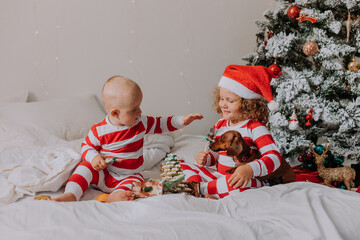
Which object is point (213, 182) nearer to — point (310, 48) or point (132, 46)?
point (310, 48)

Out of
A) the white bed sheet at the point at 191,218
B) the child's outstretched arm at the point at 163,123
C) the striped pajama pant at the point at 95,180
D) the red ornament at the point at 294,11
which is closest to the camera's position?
the white bed sheet at the point at 191,218

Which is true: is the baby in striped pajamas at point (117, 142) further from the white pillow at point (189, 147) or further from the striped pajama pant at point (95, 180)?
the white pillow at point (189, 147)

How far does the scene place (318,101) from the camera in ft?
5.96

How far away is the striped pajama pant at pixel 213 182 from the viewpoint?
1184mm

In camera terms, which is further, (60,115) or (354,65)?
(60,115)

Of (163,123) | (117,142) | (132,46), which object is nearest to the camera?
(117,142)

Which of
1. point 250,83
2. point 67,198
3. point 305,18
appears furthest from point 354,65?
point 67,198

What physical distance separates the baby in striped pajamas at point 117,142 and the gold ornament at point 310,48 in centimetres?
87

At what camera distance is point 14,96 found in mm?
1996

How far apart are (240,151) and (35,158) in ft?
3.02

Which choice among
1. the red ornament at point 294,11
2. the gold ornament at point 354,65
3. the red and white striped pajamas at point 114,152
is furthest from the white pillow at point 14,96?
the gold ornament at point 354,65

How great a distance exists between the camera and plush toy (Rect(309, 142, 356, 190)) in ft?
5.32

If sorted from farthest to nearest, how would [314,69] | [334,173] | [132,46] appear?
1. [132,46]
2. [314,69]
3. [334,173]

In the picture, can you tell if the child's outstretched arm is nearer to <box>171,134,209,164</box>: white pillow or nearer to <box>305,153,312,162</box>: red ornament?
<box>171,134,209,164</box>: white pillow
